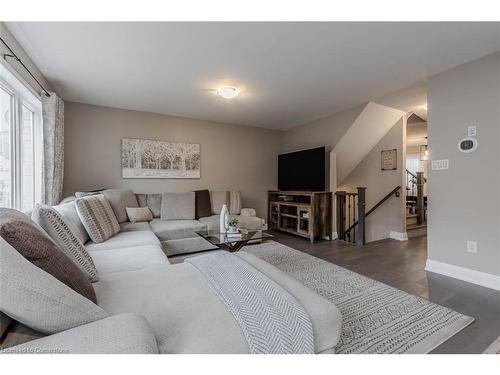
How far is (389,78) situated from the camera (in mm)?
2682

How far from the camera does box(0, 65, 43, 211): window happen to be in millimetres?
2078

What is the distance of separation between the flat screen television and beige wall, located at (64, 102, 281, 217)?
40cm

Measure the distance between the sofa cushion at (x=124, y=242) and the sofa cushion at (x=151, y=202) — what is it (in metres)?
1.15

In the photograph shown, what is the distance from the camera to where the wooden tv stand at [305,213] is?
3.91 metres

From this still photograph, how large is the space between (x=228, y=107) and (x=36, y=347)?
3.56 m

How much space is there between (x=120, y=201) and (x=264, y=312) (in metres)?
3.12

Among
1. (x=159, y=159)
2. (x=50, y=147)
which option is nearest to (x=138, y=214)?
(x=159, y=159)

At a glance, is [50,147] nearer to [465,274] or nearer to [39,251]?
[39,251]

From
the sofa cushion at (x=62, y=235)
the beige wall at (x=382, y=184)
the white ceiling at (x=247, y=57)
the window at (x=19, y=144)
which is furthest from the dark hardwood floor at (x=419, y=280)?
the window at (x=19, y=144)

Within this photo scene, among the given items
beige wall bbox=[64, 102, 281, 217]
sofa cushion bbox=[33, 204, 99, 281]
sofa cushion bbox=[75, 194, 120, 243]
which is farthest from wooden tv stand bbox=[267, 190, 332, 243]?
sofa cushion bbox=[33, 204, 99, 281]

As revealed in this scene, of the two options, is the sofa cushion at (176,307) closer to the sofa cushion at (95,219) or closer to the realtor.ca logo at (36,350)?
the realtor.ca logo at (36,350)

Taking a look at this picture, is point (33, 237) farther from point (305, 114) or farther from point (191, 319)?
point (305, 114)

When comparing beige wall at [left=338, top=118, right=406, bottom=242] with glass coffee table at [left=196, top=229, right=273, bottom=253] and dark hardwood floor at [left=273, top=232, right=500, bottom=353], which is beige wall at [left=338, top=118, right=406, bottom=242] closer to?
dark hardwood floor at [left=273, top=232, right=500, bottom=353]

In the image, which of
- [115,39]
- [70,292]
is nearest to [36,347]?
[70,292]
